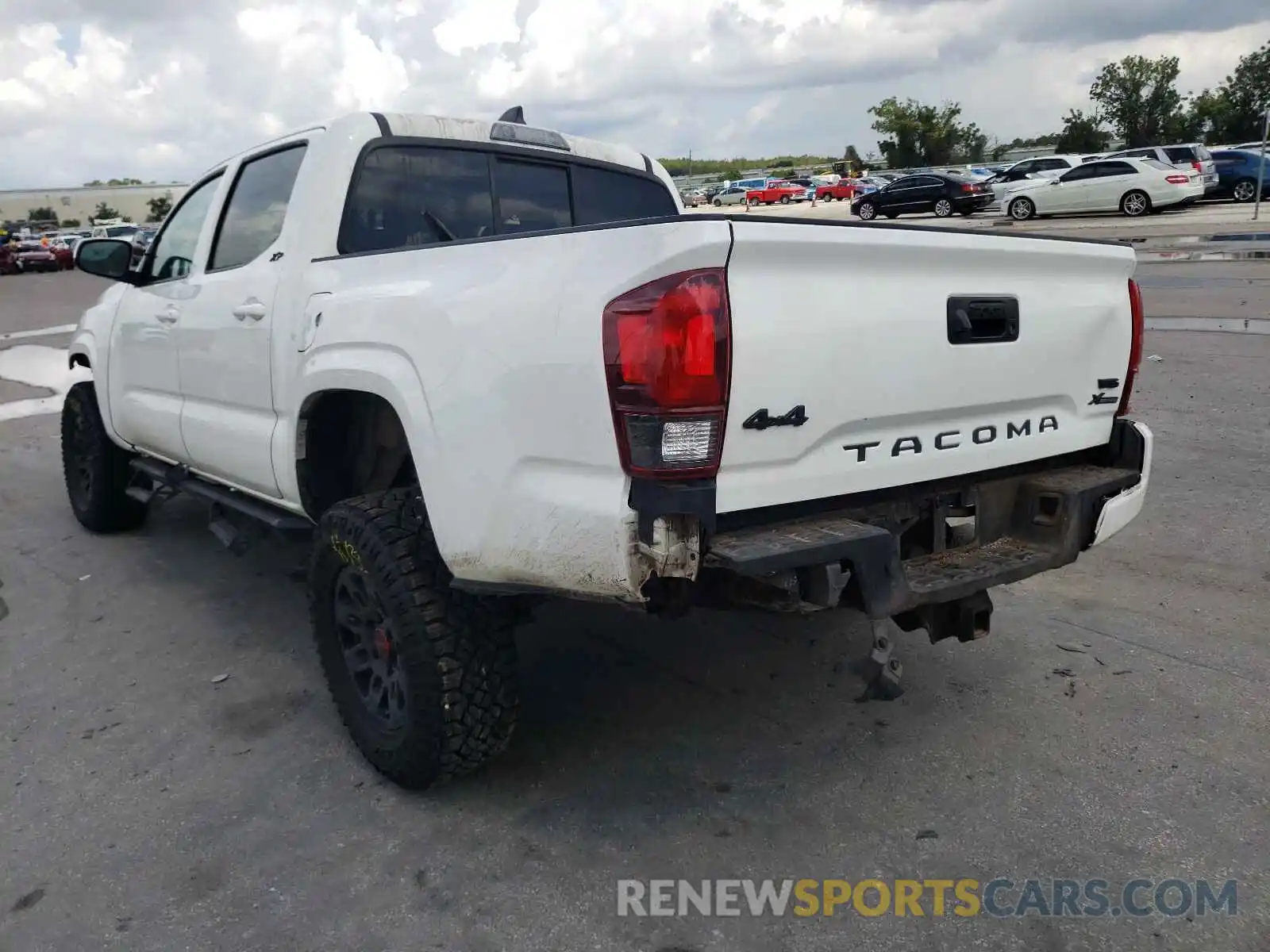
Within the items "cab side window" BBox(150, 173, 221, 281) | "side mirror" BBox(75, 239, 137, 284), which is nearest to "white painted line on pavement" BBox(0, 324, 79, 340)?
"side mirror" BBox(75, 239, 137, 284)

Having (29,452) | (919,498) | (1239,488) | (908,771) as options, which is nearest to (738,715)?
(908,771)

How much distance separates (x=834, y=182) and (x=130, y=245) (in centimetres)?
5128

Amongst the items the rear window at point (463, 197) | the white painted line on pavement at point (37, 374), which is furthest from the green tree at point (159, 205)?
the rear window at point (463, 197)

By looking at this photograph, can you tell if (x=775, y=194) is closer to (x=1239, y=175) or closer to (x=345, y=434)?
(x=1239, y=175)

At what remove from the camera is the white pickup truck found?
242 cm

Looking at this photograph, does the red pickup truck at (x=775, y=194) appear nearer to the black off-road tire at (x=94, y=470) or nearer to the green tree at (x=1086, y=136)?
the green tree at (x=1086, y=136)

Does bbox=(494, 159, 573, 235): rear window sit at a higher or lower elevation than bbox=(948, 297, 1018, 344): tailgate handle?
higher

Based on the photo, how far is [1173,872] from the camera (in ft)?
8.73

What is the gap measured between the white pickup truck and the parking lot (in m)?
0.35

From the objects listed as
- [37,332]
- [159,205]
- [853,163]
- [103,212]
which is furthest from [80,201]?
[37,332]

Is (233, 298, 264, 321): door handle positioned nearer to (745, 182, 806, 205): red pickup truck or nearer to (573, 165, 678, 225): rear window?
(573, 165, 678, 225): rear window

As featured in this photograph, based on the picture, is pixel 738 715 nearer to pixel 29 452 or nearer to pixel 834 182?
pixel 29 452

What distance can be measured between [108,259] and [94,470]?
4.49 ft

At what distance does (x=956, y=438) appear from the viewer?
2949 millimetres
